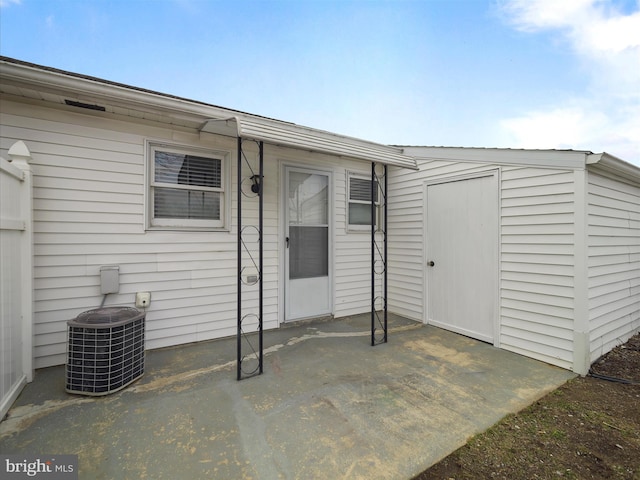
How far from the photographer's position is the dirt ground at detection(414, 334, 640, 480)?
5.24 feet

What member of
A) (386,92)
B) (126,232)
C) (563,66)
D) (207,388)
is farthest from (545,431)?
(386,92)

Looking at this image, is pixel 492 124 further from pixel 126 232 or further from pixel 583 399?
pixel 126 232

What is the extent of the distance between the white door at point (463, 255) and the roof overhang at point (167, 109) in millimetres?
1204

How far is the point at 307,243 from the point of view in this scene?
14.1 ft

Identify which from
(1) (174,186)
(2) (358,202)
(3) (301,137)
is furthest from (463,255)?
(1) (174,186)

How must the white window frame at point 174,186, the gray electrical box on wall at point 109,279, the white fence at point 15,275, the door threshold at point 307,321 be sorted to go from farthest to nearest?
1. the door threshold at point 307,321
2. the white window frame at point 174,186
3. the gray electrical box on wall at point 109,279
4. the white fence at point 15,275

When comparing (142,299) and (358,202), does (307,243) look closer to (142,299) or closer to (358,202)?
(358,202)

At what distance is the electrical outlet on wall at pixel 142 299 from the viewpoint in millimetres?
3107

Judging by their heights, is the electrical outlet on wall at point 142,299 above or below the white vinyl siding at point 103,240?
below

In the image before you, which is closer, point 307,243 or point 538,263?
point 538,263

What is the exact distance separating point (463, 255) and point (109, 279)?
4.29 meters

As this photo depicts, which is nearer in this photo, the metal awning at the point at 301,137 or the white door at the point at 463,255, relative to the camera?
the metal awning at the point at 301,137

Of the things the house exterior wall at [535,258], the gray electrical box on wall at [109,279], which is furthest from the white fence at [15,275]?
the house exterior wall at [535,258]

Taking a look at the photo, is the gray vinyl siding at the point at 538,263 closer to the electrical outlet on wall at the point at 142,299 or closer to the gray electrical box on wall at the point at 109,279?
the electrical outlet on wall at the point at 142,299
